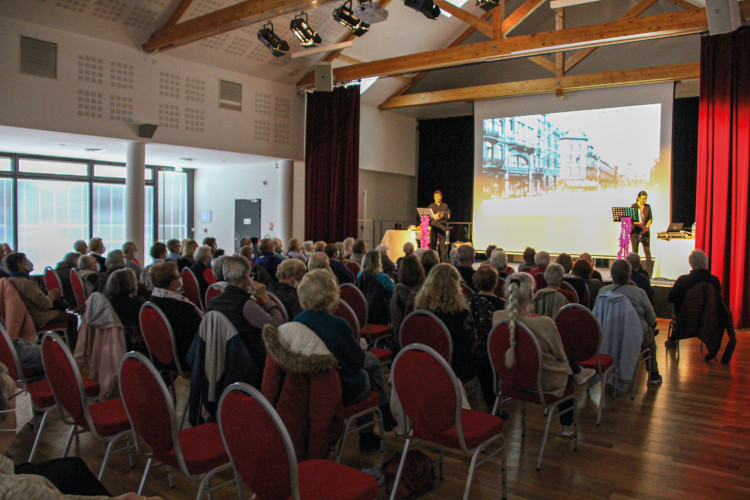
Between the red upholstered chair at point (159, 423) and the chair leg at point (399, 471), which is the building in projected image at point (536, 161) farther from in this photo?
the red upholstered chair at point (159, 423)

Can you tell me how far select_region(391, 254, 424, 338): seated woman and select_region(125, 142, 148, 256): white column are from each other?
664cm

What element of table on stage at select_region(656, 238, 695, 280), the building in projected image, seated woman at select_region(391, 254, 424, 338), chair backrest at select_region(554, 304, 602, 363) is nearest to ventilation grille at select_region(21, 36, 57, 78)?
seated woman at select_region(391, 254, 424, 338)

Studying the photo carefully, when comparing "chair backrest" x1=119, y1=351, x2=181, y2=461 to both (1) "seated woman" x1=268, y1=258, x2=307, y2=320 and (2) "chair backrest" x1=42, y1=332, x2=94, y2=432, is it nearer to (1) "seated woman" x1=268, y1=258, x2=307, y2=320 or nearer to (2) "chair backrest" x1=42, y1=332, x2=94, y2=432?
(2) "chair backrest" x1=42, y1=332, x2=94, y2=432

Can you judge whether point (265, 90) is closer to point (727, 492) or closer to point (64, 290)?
point (64, 290)

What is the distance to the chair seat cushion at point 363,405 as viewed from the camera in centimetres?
310

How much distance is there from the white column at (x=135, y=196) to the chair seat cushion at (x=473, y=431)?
8.09 m

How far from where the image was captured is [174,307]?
12.6 ft

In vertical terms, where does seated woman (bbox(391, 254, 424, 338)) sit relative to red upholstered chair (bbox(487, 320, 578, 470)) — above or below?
above

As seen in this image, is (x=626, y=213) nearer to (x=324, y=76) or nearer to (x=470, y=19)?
(x=470, y=19)

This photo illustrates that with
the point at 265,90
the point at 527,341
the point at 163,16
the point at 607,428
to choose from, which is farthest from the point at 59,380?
the point at 265,90

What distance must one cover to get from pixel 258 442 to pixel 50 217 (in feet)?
38.0

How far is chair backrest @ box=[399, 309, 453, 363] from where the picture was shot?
3570 millimetres

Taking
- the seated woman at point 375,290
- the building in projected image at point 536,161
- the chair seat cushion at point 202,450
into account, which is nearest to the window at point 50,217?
the seated woman at point 375,290

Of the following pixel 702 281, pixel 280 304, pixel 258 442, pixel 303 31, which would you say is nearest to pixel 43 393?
pixel 280 304
